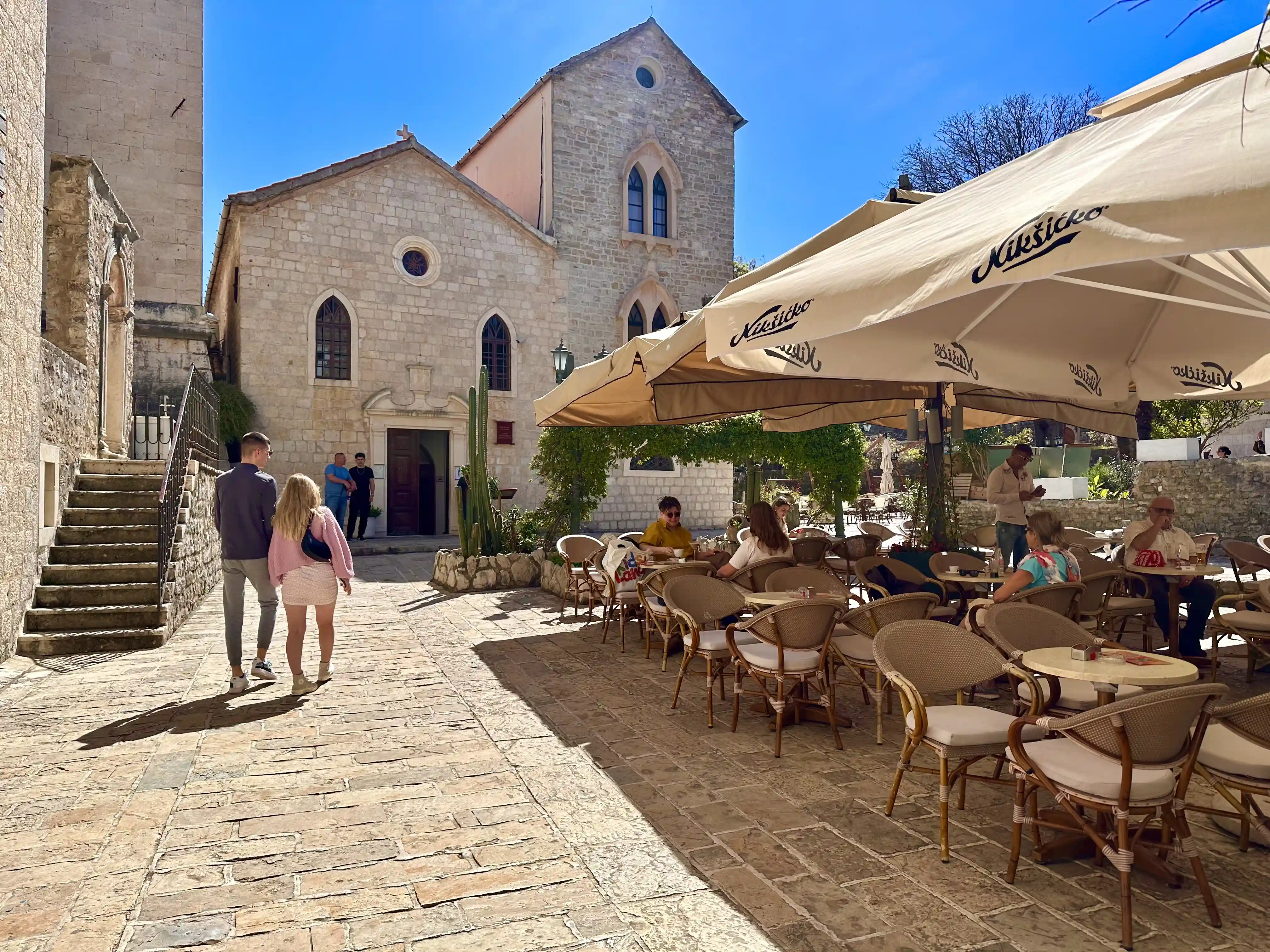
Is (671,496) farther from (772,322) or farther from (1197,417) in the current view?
(772,322)

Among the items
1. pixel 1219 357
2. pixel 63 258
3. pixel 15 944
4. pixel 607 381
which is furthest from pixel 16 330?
pixel 1219 357

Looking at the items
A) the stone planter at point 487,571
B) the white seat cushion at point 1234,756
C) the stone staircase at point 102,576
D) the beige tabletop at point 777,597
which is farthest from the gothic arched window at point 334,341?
the white seat cushion at point 1234,756

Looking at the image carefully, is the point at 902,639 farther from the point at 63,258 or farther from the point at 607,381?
the point at 63,258

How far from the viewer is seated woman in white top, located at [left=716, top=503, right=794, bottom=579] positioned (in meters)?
6.44

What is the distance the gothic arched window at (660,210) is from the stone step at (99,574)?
16.3m

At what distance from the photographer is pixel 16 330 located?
6809 millimetres

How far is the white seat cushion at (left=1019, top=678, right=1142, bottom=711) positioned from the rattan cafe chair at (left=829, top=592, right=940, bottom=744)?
72cm

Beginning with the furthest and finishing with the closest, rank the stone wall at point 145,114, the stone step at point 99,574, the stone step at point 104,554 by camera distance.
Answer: the stone wall at point 145,114 < the stone step at point 104,554 < the stone step at point 99,574

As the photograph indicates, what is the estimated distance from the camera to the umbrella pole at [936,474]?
7215 millimetres

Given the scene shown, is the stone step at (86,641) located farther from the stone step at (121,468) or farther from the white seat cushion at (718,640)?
the white seat cushion at (718,640)

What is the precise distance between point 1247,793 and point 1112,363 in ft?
11.4

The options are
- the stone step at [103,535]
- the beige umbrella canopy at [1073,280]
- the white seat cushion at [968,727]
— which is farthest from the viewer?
the stone step at [103,535]

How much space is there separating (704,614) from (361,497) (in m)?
12.9

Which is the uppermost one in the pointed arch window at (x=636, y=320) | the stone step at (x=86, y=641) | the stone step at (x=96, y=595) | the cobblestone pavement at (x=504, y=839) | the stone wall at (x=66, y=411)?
the pointed arch window at (x=636, y=320)
